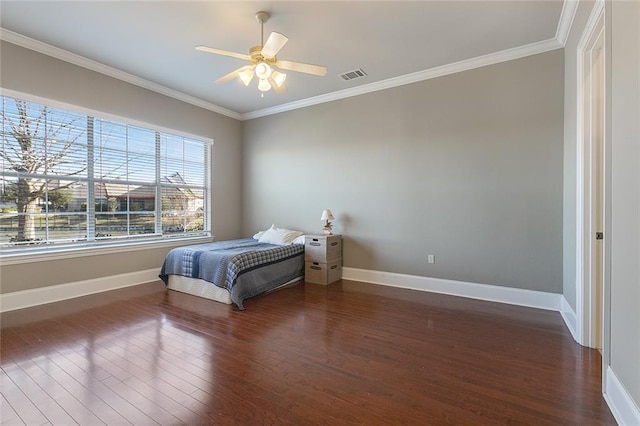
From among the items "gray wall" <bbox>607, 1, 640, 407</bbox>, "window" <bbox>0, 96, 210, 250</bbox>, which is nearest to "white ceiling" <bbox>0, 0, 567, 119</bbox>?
"window" <bbox>0, 96, 210, 250</bbox>

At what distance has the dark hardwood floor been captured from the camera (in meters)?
1.64

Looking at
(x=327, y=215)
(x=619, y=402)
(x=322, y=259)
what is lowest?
(x=619, y=402)

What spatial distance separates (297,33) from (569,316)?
12.9ft

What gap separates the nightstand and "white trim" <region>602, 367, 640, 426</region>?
309 cm

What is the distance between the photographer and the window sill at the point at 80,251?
10.5 ft

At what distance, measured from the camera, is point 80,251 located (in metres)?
3.70

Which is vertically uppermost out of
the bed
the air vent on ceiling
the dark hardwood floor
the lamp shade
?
the air vent on ceiling

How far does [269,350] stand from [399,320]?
1.38 m

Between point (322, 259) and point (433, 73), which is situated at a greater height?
point (433, 73)

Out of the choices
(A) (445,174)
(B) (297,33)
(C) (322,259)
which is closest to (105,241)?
(C) (322,259)

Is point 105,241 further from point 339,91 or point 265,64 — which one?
point 339,91

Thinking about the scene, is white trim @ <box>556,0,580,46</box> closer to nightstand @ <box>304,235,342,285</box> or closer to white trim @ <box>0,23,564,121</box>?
white trim @ <box>0,23,564,121</box>

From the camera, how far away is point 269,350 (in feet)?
7.74

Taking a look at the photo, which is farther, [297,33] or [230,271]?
[230,271]
